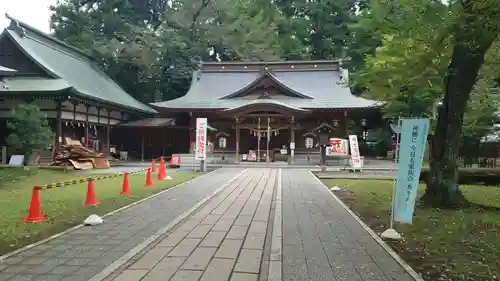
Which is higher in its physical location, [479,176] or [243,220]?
[479,176]

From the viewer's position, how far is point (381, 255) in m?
4.88

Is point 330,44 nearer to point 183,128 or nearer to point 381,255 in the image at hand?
point 183,128

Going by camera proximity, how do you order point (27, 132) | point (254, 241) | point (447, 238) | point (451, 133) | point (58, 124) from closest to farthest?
point (254, 241), point (447, 238), point (451, 133), point (27, 132), point (58, 124)

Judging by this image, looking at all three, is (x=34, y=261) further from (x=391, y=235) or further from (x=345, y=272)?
(x=391, y=235)

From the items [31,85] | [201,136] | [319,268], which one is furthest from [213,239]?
[31,85]

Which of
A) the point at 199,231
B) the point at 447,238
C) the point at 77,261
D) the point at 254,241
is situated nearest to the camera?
the point at 77,261

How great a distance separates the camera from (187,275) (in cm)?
404

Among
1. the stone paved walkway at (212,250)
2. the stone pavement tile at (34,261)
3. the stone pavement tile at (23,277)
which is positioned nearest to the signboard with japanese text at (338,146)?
the stone paved walkway at (212,250)

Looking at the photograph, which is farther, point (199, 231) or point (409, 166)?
point (409, 166)

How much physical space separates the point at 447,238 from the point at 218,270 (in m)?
3.98

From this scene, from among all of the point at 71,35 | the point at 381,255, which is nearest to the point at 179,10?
the point at 71,35

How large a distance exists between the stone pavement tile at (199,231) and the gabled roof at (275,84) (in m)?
19.9

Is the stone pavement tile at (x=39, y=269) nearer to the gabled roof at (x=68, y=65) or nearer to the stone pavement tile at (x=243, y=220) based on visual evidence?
the stone pavement tile at (x=243, y=220)

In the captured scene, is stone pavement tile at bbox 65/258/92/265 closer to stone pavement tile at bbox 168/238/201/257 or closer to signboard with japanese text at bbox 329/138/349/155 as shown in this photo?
stone pavement tile at bbox 168/238/201/257
